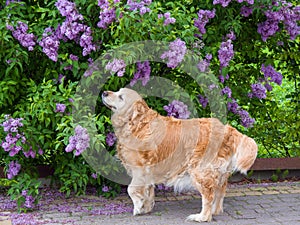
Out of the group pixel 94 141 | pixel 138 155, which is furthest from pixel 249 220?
pixel 94 141

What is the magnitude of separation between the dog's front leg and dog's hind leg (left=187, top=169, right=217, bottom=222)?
507 millimetres

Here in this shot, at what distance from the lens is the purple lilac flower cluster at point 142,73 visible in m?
5.67

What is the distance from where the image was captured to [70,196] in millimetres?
6332

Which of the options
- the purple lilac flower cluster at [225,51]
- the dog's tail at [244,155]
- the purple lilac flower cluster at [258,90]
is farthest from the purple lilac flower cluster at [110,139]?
the purple lilac flower cluster at [258,90]

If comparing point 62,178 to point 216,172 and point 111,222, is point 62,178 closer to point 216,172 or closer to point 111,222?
point 111,222

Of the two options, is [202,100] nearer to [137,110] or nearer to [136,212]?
[137,110]

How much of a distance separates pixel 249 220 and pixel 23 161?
2.50 meters

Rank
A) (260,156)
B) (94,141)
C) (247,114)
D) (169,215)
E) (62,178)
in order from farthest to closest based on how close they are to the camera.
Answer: (260,156), (247,114), (62,178), (169,215), (94,141)

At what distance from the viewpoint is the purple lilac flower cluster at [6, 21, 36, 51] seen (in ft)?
18.3

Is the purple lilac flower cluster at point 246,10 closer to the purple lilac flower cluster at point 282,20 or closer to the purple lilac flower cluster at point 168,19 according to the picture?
the purple lilac flower cluster at point 282,20

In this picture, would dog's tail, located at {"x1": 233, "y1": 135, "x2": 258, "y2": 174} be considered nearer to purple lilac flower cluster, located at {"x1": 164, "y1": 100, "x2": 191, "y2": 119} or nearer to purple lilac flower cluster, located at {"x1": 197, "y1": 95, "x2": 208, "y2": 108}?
purple lilac flower cluster, located at {"x1": 164, "y1": 100, "x2": 191, "y2": 119}

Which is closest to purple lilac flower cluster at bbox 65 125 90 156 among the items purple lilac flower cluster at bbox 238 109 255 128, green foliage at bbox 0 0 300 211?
green foliage at bbox 0 0 300 211

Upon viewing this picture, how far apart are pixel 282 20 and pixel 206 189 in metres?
2.25

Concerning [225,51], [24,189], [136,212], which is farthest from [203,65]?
[24,189]
